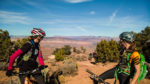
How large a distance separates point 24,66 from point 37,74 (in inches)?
19.7

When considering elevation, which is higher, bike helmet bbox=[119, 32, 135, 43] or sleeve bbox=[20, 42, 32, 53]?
bike helmet bbox=[119, 32, 135, 43]

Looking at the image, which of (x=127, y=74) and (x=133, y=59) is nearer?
(x=133, y=59)

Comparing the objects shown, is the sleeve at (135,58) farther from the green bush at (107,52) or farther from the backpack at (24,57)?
the green bush at (107,52)

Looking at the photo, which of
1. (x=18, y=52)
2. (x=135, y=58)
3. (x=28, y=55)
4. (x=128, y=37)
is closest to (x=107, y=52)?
(x=128, y=37)

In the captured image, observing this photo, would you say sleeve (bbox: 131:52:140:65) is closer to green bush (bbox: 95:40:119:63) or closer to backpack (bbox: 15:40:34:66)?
backpack (bbox: 15:40:34:66)

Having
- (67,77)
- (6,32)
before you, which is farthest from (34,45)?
(6,32)

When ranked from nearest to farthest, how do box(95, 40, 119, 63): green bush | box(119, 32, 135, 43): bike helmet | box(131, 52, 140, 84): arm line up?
box(131, 52, 140, 84): arm → box(119, 32, 135, 43): bike helmet → box(95, 40, 119, 63): green bush

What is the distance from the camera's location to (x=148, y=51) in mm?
13336

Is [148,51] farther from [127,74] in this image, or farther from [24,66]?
[24,66]

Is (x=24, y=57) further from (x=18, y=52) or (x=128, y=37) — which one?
(x=128, y=37)

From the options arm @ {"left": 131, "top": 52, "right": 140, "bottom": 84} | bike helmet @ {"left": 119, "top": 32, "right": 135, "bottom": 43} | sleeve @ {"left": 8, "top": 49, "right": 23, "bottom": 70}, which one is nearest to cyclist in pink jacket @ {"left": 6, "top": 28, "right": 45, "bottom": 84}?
sleeve @ {"left": 8, "top": 49, "right": 23, "bottom": 70}

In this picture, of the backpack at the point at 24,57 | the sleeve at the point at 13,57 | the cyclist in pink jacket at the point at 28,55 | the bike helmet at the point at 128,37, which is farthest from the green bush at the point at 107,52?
the sleeve at the point at 13,57

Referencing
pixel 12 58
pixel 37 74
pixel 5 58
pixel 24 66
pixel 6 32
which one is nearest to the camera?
pixel 12 58

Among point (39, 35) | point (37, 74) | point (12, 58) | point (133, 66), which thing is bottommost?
point (37, 74)
